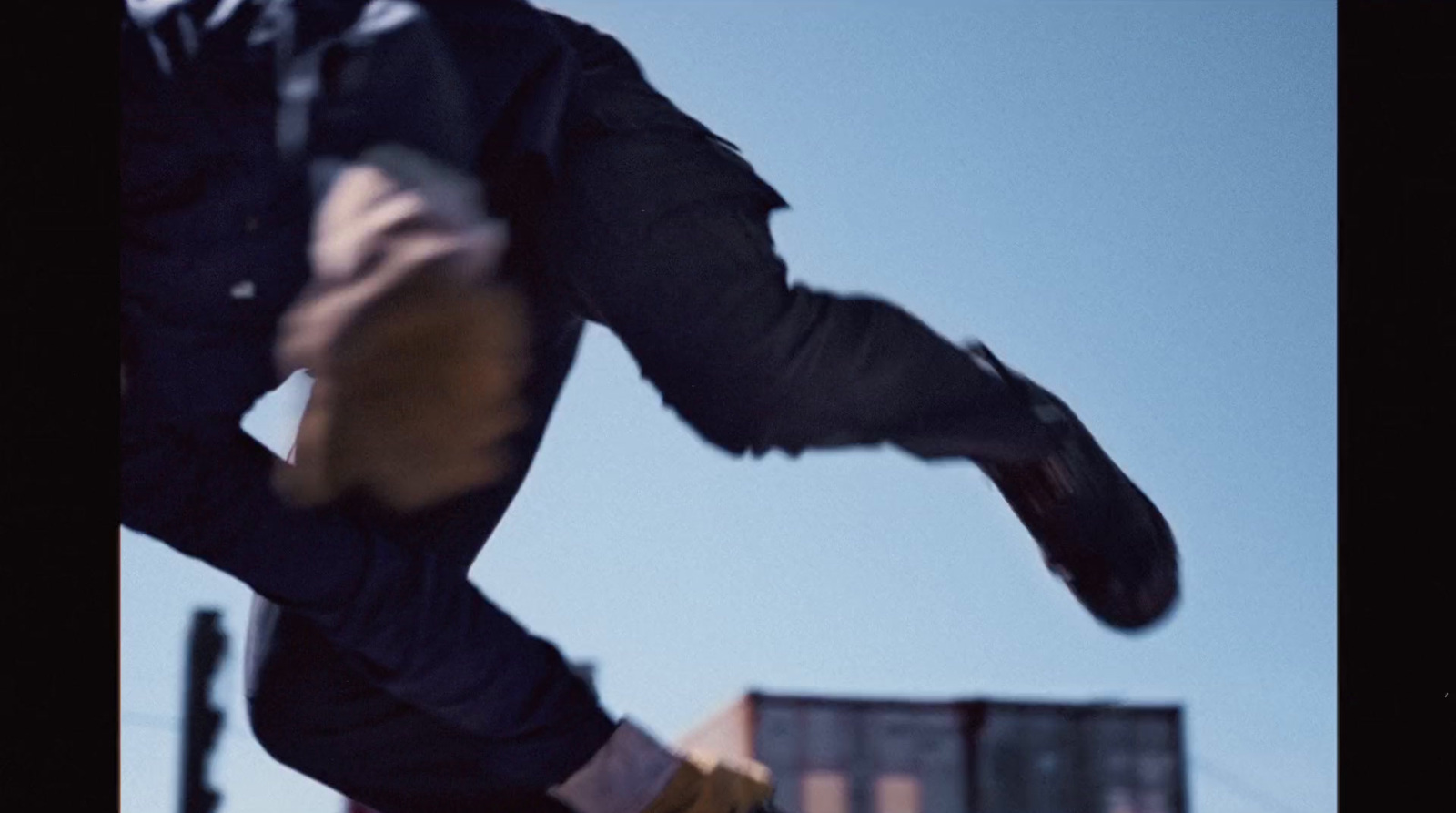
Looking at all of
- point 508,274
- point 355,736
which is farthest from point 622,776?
point 508,274

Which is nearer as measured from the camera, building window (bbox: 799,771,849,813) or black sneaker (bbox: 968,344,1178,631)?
black sneaker (bbox: 968,344,1178,631)

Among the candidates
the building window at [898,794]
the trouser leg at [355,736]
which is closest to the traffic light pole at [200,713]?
the trouser leg at [355,736]

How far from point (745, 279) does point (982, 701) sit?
0.64 meters

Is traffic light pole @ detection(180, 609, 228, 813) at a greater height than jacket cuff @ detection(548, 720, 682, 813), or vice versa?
jacket cuff @ detection(548, 720, 682, 813)

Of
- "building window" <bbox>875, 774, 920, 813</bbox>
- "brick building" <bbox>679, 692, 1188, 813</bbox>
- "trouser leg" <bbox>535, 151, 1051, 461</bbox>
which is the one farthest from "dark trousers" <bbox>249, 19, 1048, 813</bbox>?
"building window" <bbox>875, 774, 920, 813</bbox>

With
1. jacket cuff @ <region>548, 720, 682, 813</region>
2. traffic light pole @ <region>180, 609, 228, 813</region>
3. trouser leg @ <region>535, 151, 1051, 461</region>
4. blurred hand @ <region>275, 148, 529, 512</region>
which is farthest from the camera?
traffic light pole @ <region>180, 609, 228, 813</region>

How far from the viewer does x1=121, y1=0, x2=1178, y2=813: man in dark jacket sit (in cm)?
169

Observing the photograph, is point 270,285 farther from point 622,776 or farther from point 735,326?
point 622,776

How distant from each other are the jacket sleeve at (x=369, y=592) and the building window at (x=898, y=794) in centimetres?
43

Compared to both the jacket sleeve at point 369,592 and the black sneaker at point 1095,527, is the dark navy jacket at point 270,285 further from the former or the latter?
the black sneaker at point 1095,527

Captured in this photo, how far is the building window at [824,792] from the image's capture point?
2240 mm

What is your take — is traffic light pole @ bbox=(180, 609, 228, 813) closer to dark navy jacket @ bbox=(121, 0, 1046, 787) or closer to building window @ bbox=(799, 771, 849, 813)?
dark navy jacket @ bbox=(121, 0, 1046, 787)
